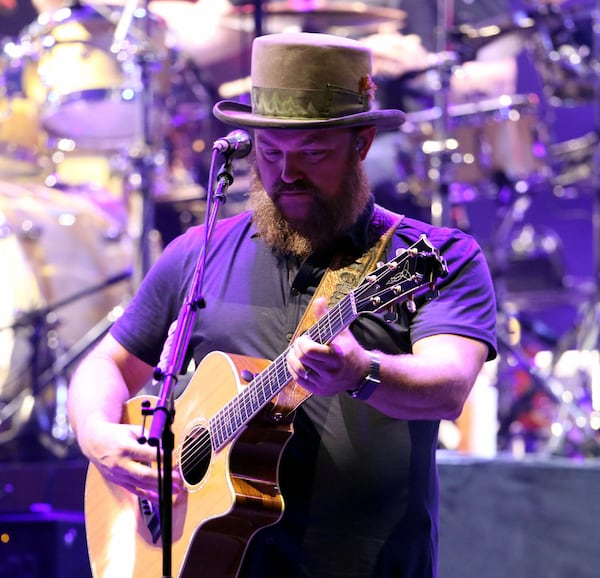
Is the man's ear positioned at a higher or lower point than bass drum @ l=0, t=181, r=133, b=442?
higher

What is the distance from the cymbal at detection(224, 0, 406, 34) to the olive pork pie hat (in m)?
2.93

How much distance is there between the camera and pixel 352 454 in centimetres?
278

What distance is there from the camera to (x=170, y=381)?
2.57 meters

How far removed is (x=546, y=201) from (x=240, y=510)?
275 inches

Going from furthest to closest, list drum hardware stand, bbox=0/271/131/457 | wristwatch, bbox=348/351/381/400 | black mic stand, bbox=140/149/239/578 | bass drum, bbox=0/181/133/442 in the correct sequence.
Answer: bass drum, bbox=0/181/133/442
drum hardware stand, bbox=0/271/131/457
black mic stand, bbox=140/149/239/578
wristwatch, bbox=348/351/381/400

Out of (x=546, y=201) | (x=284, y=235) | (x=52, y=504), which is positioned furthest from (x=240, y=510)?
(x=546, y=201)

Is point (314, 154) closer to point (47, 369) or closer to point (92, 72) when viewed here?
point (92, 72)

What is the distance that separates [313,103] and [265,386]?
829 mm

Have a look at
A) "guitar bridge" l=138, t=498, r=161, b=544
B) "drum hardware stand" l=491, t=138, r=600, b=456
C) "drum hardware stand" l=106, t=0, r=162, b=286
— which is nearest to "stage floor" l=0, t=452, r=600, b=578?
"drum hardware stand" l=491, t=138, r=600, b=456

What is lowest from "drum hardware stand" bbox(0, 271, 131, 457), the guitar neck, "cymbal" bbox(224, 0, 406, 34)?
"drum hardware stand" bbox(0, 271, 131, 457)

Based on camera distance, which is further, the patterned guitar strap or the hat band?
the hat band

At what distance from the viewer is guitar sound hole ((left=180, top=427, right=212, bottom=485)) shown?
9.32 feet

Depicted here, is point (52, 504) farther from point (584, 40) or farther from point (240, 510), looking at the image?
point (584, 40)

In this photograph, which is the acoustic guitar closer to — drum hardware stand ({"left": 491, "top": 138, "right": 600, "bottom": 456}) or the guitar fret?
the guitar fret
